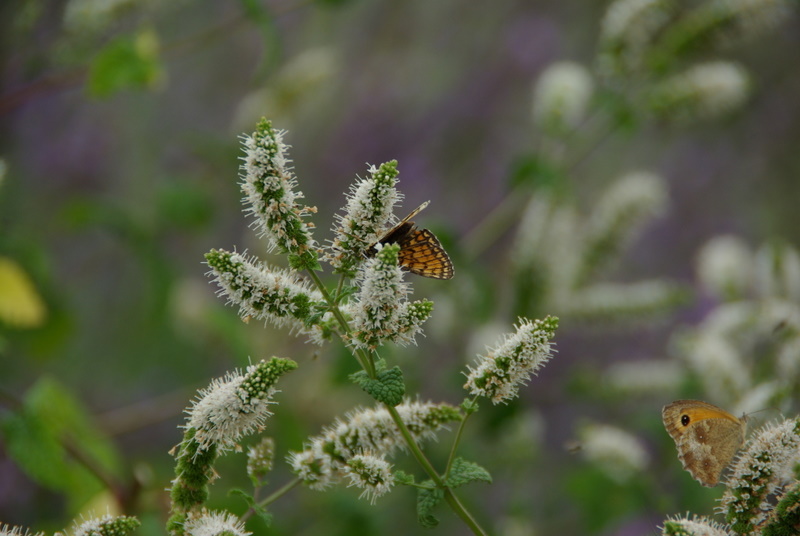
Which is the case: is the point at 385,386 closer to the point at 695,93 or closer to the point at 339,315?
the point at 339,315

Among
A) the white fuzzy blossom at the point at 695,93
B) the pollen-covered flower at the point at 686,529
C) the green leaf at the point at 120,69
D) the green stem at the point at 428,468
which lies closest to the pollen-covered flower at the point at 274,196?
the green stem at the point at 428,468

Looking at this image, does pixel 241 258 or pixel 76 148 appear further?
pixel 76 148

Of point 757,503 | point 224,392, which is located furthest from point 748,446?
point 224,392

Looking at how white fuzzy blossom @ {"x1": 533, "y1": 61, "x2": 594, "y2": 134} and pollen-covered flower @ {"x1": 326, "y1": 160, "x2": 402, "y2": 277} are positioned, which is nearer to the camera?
pollen-covered flower @ {"x1": 326, "y1": 160, "x2": 402, "y2": 277}

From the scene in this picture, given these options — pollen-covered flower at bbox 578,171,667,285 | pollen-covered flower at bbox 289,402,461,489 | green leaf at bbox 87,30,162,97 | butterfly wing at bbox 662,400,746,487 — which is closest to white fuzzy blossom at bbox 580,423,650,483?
pollen-covered flower at bbox 578,171,667,285

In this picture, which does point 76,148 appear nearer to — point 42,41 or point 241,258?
point 42,41

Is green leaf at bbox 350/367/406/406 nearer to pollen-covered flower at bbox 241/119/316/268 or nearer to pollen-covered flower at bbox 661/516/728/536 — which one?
pollen-covered flower at bbox 241/119/316/268
